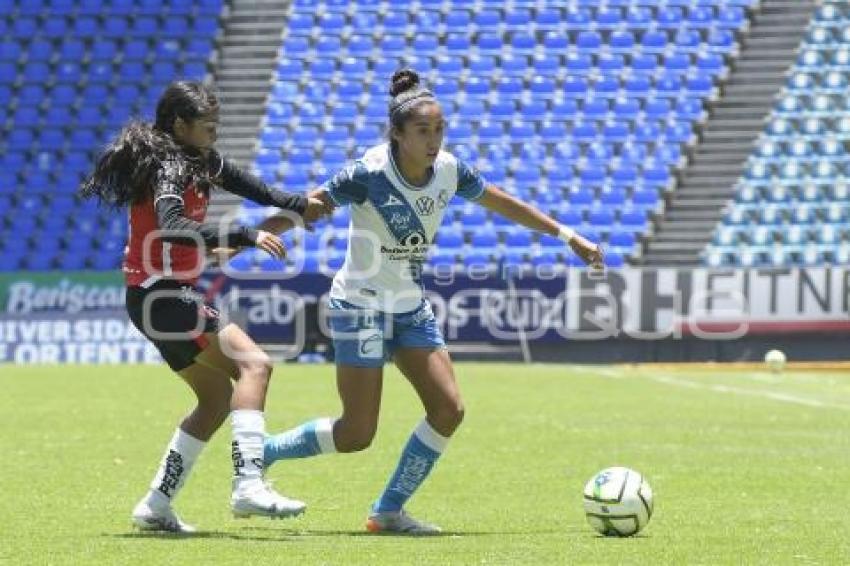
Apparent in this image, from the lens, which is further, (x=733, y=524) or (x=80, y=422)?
(x=80, y=422)

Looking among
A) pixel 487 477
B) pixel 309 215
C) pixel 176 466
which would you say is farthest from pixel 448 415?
pixel 487 477

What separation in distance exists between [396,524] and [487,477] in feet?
10.7

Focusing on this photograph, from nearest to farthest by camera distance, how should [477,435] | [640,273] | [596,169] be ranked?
[477,435] < [640,273] < [596,169]

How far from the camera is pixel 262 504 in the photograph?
848 centimetres

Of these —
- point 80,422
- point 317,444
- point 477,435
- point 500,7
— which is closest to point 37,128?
point 500,7

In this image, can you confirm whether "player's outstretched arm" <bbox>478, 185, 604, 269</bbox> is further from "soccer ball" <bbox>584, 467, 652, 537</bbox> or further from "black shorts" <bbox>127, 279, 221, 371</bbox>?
"black shorts" <bbox>127, 279, 221, 371</bbox>

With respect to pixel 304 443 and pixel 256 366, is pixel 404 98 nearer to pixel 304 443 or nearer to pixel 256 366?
pixel 256 366

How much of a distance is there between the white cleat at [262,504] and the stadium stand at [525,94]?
2435 cm

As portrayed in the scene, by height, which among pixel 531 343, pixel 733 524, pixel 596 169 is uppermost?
pixel 733 524

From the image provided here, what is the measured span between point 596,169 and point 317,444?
25.3m

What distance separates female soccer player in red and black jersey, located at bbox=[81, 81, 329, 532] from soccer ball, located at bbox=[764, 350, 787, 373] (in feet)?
67.3

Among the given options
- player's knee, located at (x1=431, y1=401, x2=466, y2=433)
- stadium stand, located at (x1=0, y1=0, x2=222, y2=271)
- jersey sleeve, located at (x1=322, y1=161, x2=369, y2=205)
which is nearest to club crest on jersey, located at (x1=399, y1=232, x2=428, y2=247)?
jersey sleeve, located at (x1=322, y1=161, x2=369, y2=205)

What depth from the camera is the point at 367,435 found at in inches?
369

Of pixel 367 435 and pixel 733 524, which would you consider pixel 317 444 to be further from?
pixel 733 524
